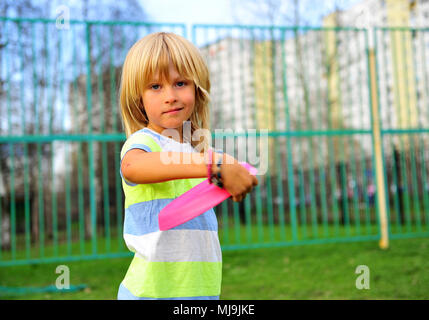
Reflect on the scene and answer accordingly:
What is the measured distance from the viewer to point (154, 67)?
1150mm

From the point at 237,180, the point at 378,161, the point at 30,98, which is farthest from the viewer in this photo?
the point at 30,98

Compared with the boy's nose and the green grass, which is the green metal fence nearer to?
the green grass

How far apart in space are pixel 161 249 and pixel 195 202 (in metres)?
0.25

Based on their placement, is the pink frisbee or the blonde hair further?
the blonde hair

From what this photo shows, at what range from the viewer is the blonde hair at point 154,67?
1157 millimetres

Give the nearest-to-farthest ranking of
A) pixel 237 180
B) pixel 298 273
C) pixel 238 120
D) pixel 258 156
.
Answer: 1. pixel 237 180
2. pixel 298 273
3. pixel 258 156
4. pixel 238 120

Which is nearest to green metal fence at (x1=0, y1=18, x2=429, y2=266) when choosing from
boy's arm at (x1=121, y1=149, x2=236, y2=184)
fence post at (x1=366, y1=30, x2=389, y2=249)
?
fence post at (x1=366, y1=30, x2=389, y2=249)

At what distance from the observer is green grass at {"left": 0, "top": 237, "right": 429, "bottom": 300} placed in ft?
10.3

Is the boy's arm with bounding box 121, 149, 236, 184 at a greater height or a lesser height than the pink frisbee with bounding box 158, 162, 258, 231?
greater

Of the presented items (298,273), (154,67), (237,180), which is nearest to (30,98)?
(298,273)

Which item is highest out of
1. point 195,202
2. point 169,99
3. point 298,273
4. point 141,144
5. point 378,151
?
point 378,151

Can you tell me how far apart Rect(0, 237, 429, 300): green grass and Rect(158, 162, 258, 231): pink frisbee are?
2314 millimetres

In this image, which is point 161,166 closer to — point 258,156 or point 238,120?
point 258,156

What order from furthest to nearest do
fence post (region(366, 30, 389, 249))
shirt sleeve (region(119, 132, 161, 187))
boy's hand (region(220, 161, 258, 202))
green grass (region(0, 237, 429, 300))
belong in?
fence post (region(366, 30, 389, 249)) < green grass (region(0, 237, 429, 300)) < shirt sleeve (region(119, 132, 161, 187)) < boy's hand (region(220, 161, 258, 202))
